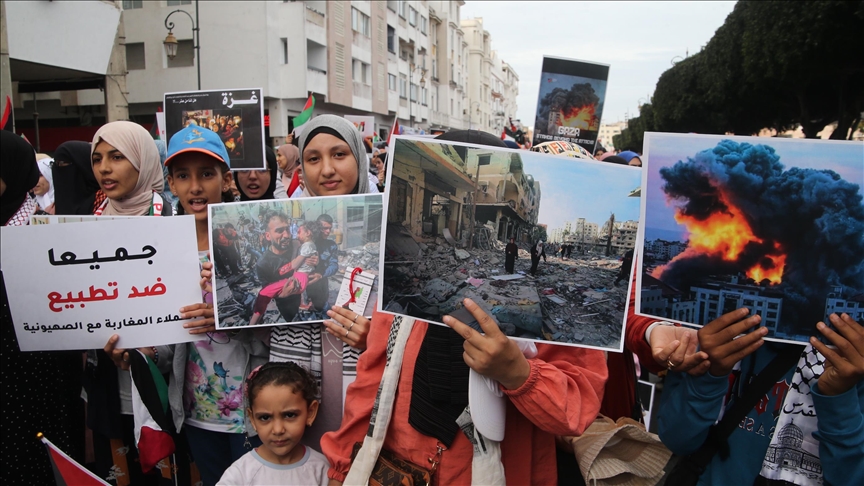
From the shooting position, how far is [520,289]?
1.60m

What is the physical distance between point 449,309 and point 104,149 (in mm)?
2302

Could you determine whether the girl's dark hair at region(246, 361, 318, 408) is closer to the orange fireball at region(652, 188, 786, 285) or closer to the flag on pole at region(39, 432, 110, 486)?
the flag on pole at region(39, 432, 110, 486)

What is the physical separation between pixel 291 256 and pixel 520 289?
118 centimetres

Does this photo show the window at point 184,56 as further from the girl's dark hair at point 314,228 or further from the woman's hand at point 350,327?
the woman's hand at point 350,327

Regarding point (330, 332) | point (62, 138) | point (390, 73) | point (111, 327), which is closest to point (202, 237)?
point (111, 327)

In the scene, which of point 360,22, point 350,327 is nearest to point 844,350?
point 350,327

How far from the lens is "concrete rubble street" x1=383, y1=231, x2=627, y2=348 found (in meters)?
1.57

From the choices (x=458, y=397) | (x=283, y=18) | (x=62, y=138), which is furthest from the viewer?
(x=283, y=18)

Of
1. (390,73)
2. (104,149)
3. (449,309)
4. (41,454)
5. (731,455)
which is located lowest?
(41,454)

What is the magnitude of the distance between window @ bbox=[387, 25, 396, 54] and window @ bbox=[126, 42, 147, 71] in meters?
18.6

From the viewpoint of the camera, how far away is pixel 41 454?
2779 mm

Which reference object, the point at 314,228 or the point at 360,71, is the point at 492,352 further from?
the point at 360,71

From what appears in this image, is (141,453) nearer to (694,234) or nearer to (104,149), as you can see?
(104,149)

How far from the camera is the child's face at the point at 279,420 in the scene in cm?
234
